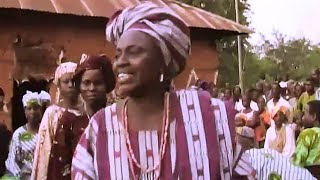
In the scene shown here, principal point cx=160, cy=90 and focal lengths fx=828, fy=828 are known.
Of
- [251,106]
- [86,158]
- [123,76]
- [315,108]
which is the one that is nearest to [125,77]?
[123,76]

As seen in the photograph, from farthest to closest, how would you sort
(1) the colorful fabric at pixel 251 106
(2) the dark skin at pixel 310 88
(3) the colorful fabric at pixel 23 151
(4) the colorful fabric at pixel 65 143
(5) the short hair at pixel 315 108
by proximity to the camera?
1. (1) the colorful fabric at pixel 251 106
2. (2) the dark skin at pixel 310 88
3. (5) the short hair at pixel 315 108
4. (3) the colorful fabric at pixel 23 151
5. (4) the colorful fabric at pixel 65 143

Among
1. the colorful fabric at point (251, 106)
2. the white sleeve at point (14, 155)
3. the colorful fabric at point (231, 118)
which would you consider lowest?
the white sleeve at point (14, 155)

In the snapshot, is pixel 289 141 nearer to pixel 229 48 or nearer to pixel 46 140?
pixel 46 140

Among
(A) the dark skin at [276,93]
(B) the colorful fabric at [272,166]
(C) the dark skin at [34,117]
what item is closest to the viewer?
(B) the colorful fabric at [272,166]

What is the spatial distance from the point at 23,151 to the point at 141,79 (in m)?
4.15

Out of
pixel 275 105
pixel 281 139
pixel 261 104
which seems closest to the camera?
pixel 281 139

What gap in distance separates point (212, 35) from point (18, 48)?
3.57m

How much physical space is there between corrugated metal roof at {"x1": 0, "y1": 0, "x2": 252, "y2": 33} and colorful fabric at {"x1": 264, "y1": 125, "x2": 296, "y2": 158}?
2.56 meters

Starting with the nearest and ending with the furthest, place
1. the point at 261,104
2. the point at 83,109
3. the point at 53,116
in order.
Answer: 1. the point at 83,109
2. the point at 53,116
3. the point at 261,104

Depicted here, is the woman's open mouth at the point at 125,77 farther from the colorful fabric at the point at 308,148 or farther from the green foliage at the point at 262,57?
the green foliage at the point at 262,57

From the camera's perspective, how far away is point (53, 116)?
5.42 m

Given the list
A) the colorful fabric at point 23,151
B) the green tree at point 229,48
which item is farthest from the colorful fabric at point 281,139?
the green tree at point 229,48

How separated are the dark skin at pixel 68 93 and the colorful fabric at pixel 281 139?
4804 mm

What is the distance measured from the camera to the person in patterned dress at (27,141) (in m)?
6.70
